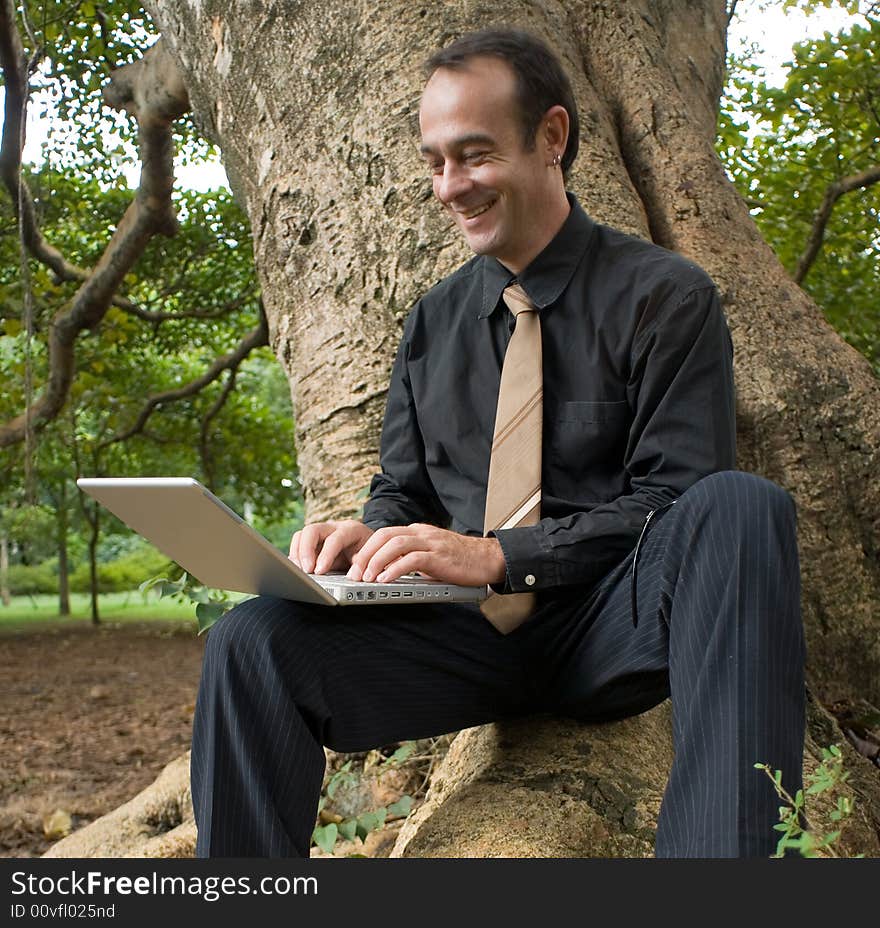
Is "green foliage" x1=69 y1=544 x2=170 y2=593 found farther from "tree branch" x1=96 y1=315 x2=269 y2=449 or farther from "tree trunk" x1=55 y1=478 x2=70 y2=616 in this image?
"tree branch" x1=96 y1=315 x2=269 y2=449

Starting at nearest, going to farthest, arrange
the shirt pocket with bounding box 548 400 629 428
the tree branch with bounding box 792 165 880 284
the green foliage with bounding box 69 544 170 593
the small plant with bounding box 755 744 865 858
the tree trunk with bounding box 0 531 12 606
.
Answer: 1. the small plant with bounding box 755 744 865 858
2. the shirt pocket with bounding box 548 400 629 428
3. the tree branch with bounding box 792 165 880 284
4. the tree trunk with bounding box 0 531 12 606
5. the green foliage with bounding box 69 544 170 593

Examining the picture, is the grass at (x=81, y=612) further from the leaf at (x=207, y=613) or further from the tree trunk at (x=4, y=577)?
the leaf at (x=207, y=613)

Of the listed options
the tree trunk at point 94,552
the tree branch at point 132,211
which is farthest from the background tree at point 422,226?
the tree trunk at point 94,552

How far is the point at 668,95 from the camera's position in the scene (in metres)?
4.38

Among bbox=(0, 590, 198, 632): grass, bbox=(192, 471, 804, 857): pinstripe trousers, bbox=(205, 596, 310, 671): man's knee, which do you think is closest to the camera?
bbox=(192, 471, 804, 857): pinstripe trousers

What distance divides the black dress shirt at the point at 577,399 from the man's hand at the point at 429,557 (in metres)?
0.04

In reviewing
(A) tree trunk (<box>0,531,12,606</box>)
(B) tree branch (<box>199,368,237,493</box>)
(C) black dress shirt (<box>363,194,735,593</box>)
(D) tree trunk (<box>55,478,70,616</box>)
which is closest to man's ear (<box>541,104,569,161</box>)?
(C) black dress shirt (<box>363,194,735,593</box>)

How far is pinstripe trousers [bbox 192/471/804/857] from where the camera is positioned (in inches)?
67.3

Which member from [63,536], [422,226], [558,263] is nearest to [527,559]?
[558,263]

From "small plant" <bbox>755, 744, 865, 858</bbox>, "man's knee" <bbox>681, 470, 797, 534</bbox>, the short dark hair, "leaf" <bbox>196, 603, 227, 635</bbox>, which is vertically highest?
the short dark hair

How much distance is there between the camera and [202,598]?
3.50 meters

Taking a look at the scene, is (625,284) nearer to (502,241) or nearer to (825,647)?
(502,241)

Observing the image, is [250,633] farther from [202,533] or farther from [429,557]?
[429,557]

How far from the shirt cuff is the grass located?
1390cm
